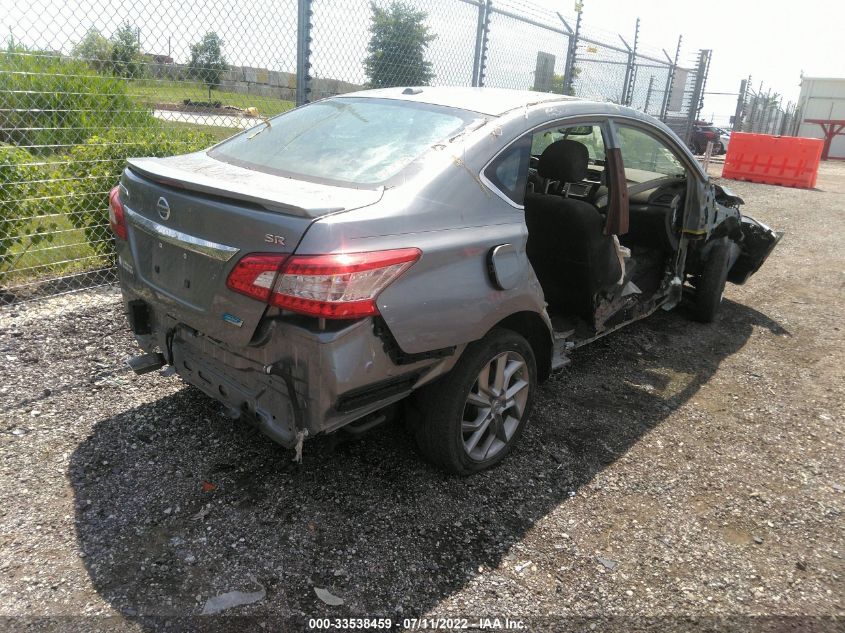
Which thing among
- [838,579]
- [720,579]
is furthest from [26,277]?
[838,579]

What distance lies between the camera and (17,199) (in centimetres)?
447

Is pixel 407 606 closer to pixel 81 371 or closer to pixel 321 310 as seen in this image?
pixel 321 310

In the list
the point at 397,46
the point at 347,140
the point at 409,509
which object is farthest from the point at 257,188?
the point at 397,46

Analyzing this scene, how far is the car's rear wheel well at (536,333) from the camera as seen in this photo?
314 cm

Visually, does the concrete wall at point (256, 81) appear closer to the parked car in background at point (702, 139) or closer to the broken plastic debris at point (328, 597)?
the broken plastic debris at point (328, 597)

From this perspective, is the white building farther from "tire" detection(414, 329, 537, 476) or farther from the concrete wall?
"tire" detection(414, 329, 537, 476)

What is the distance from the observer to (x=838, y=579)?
2.62 m

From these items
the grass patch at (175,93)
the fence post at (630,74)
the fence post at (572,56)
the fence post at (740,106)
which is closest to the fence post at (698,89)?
the fence post at (630,74)

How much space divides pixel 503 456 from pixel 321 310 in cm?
148

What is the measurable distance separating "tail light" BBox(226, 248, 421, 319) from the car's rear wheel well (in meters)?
0.88

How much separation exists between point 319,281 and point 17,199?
3500 millimetres

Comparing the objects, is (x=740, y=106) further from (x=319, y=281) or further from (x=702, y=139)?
(x=319, y=281)

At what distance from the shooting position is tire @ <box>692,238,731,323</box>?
17.2 ft

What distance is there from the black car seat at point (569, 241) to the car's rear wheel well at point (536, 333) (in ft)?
1.93
